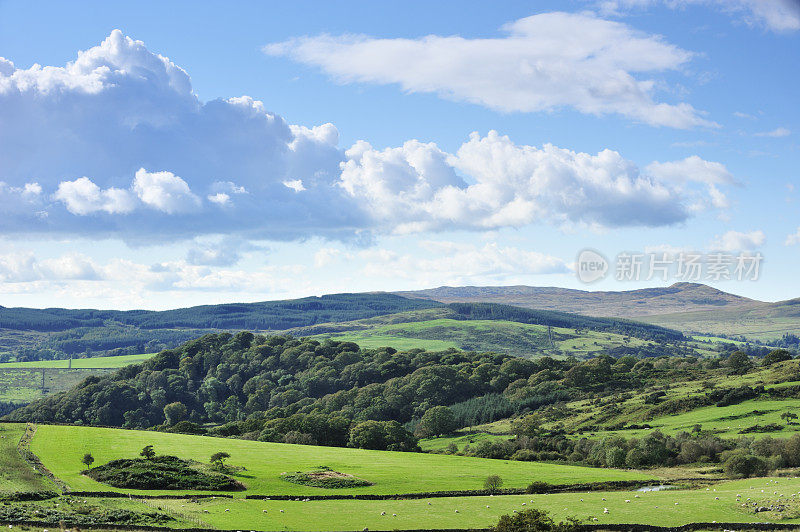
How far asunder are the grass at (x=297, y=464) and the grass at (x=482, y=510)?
7810 mm

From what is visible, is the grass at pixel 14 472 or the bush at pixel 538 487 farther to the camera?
the bush at pixel 538 487

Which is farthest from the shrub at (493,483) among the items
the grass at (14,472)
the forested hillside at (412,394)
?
the forested hillside at (412,394)

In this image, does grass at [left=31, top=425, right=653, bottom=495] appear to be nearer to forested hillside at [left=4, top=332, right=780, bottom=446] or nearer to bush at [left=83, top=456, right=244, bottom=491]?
bush at [left=83, top=456, right=244, bottom=491]

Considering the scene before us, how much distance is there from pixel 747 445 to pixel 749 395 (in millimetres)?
40874

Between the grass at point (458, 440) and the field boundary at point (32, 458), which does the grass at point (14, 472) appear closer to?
the field boundary at point (32, 458)

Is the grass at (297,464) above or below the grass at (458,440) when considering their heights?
above

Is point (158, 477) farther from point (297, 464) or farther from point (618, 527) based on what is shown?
point (618, 527)

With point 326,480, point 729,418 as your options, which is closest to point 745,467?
point 729,418

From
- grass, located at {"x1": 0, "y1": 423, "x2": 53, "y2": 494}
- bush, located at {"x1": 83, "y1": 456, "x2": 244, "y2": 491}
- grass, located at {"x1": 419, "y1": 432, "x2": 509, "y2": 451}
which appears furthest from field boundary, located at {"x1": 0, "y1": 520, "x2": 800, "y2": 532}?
grass, located at {"x1": 419, "y1": 432, "x2": 509, "y2": 451}

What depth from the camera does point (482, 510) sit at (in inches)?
2354

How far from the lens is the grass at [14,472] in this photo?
61487mm

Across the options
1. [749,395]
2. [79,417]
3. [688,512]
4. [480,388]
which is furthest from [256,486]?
[79,417]

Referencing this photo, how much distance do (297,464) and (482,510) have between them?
32.3 metres

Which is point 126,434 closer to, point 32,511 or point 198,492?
point 198,492
